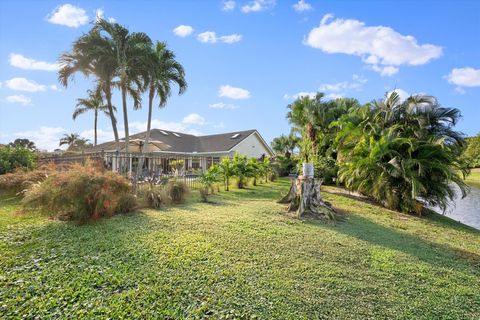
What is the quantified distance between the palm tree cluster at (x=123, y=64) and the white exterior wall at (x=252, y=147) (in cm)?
1012

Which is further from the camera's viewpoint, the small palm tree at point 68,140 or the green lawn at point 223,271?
the small palm tree at point 68,140

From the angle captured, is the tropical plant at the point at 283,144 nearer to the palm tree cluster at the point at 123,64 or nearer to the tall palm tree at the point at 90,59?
the palm tree cluster at the point at 123,64

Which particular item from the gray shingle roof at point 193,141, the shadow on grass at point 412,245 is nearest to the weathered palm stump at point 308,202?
the shadow on grass at point 412,245

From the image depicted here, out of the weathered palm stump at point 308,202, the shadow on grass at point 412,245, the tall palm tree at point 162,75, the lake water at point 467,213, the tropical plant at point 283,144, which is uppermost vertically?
the tall palm tree at point 162,75

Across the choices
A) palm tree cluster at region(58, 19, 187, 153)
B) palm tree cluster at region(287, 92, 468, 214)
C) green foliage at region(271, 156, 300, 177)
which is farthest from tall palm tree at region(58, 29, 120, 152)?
green foliage at region(271, 156, 300, 177)

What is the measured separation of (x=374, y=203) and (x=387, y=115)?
166 inches

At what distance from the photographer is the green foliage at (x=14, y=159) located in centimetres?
1098

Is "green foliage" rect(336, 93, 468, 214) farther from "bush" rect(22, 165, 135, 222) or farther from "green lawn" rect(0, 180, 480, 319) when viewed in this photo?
"bush" rect(22, 165, 135, 222)

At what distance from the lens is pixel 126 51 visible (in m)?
15.9

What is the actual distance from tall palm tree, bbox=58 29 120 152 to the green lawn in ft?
37.7

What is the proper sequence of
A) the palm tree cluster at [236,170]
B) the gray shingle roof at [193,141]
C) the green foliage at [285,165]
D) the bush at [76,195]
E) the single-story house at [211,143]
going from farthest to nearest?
the gray shingle roof at [193,141]
the single-story house at [211,143]
the green foliage at [285,165]
the palm tree cluster at [236,170]
the bush at [76,195]

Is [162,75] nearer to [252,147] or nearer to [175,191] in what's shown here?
[175,191]

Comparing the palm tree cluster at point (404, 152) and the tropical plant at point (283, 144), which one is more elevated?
the tropical plant at point (283, 144)

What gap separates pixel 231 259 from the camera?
13.4 ft
